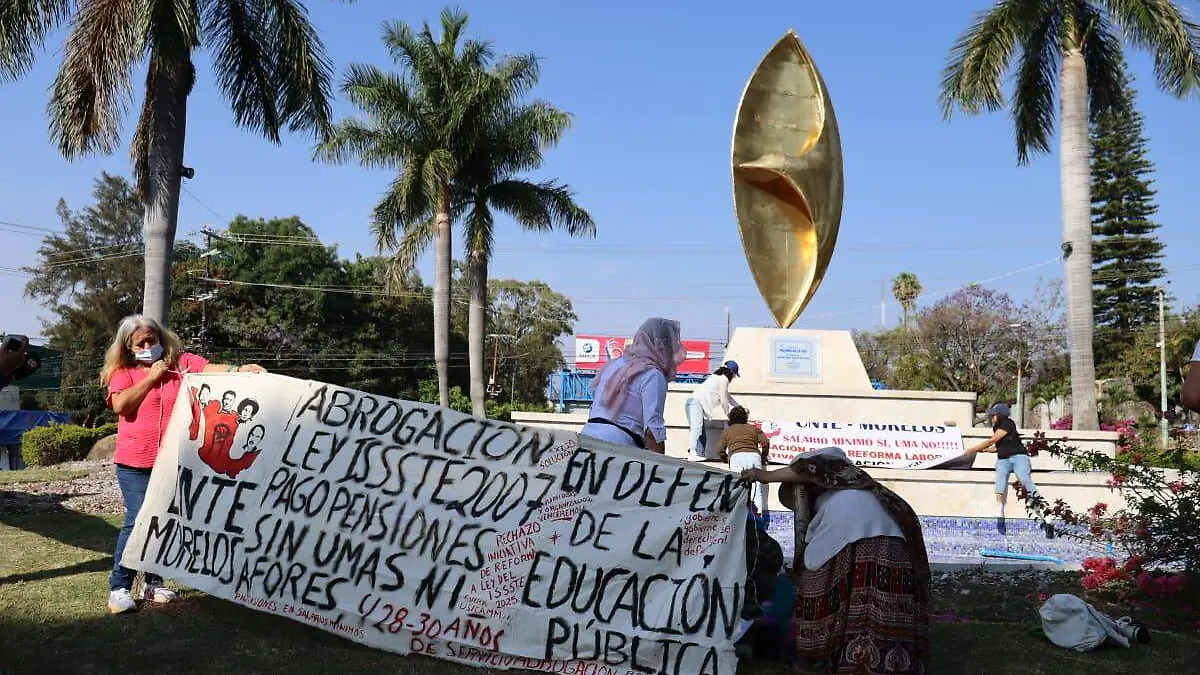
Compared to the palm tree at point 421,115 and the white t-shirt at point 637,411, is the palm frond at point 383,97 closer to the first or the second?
the palm tree at point 421,115

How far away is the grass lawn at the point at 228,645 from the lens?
4477 mm

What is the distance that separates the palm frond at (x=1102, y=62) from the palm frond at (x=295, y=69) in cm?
1436

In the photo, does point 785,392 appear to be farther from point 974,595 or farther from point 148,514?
point 148,514

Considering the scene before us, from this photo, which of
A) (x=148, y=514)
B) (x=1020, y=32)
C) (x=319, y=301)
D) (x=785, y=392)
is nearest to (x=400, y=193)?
(x=785, y=392)

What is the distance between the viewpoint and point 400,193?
2269 centimetres

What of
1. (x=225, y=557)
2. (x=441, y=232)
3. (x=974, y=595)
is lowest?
(x=974, y=595)

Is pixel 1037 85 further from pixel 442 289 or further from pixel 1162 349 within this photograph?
pixel 1162 349

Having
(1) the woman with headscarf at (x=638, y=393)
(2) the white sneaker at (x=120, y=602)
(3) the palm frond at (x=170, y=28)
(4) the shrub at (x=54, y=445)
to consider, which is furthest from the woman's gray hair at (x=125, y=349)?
(4) the shrub at (x=54, y=445)

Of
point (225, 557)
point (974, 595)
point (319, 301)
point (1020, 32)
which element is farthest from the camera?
point (319, 301)

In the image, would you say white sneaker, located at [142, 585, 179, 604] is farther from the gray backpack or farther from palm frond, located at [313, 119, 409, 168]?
palm frond, located at [313, 119, 409, 168]

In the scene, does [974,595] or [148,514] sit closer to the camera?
[148,514]

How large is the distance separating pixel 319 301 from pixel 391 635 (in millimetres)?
42064

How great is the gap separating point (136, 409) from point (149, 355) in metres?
0.31

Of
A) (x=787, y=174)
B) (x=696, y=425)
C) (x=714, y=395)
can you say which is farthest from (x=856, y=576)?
(x=787, y=174)
